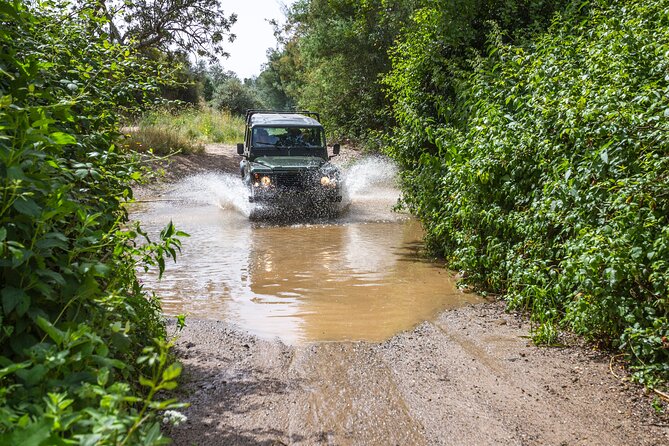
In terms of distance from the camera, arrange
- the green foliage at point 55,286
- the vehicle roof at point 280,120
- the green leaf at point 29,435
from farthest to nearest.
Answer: the vehicle roof at point 280,120 → the green foliage at point 55,286 → the green leaf at point 29,435

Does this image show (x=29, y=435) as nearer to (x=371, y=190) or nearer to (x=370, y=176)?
(x=371, y=190)

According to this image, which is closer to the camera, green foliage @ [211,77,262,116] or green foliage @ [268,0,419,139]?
green foliage @ [268,0,419,139]

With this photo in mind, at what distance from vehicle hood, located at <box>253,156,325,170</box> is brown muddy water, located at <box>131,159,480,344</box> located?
1.09m

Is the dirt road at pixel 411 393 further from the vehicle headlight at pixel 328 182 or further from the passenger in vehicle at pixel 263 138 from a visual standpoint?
the passenger in vehicle at pixel 263 138

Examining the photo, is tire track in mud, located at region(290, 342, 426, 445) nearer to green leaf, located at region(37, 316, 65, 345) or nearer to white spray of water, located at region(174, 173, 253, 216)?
green leaf, located at region(37, 316, 65, 345)

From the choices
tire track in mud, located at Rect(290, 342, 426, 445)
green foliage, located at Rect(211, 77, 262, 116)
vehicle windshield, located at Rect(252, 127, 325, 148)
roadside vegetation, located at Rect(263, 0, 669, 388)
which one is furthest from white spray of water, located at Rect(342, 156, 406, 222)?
green foliage, located at Rect(211, 77, 262, 116)

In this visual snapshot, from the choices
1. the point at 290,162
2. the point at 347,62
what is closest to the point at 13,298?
the point at 290,162

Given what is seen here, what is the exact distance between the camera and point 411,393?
4.43 m

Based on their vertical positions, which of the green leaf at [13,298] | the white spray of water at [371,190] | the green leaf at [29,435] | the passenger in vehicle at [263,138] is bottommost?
the white spray of water at [371,190]

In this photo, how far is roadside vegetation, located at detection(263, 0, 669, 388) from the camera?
4.44 m

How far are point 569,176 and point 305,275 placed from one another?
Result: 4.21 metres

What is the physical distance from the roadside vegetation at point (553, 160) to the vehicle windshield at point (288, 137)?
13.5 ft

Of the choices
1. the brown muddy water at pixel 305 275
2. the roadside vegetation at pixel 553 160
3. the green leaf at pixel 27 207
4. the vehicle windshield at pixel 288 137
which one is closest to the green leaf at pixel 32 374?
the green leaf at pixel 27 207

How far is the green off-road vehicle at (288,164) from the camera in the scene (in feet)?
40.1
